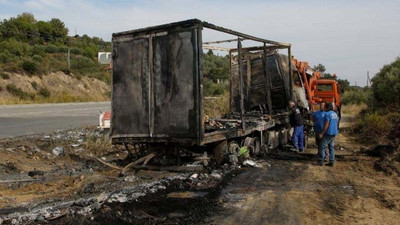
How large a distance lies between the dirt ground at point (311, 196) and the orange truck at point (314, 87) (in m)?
5.92

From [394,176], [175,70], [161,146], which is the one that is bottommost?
[394,176]

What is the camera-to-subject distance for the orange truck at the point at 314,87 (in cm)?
1546

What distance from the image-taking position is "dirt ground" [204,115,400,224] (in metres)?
5.49

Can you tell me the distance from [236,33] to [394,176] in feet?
14.6

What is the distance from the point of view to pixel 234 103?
46.8 feet

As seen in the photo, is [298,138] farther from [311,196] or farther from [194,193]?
[194,193]

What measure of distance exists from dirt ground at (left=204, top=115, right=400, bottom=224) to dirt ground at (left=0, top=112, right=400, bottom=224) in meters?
0.01

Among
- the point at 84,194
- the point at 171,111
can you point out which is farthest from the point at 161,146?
the point at 84,194

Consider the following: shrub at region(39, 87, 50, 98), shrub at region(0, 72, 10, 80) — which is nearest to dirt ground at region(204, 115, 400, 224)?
shrub at region(39, 87, 50, 98)

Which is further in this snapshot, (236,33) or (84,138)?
(84,138)

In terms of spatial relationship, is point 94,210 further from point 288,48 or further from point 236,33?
point 288,48

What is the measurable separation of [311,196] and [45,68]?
1584 inches

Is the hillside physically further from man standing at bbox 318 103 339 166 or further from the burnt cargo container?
man standing at bbox 318 103 339 166

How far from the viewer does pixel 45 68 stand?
139 feet
